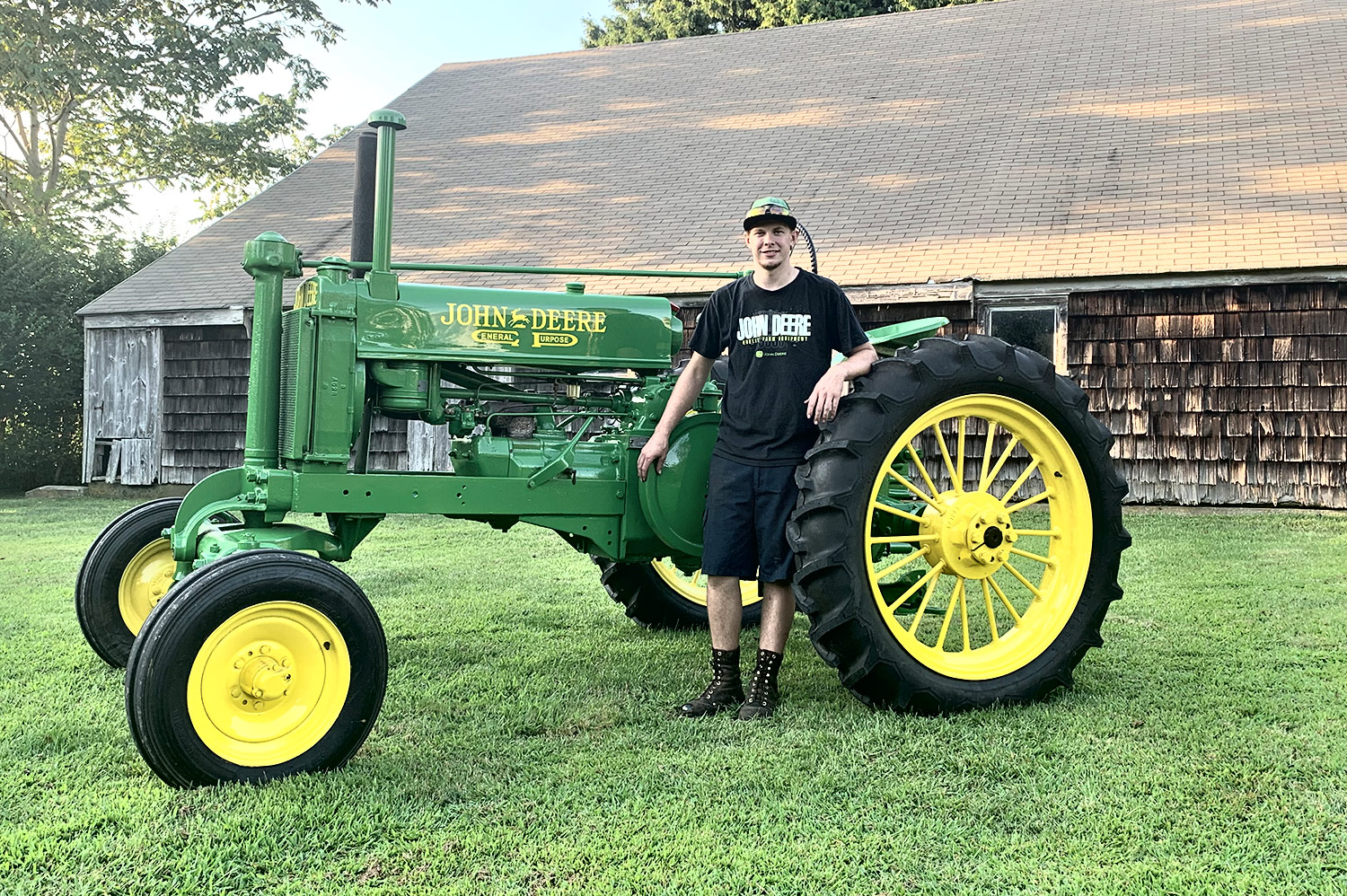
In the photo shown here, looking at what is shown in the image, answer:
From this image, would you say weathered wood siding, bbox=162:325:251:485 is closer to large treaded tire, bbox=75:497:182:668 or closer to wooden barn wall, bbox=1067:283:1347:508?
large treaded tire, bbox=75:497:182:668

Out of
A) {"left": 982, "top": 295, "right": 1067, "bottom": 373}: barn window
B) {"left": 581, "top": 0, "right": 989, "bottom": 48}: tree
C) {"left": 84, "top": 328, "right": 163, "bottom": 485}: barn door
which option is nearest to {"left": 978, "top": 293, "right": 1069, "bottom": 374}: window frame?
{"left": 982, "top": 295, "right": 1067, "bottom": 373}: barn window

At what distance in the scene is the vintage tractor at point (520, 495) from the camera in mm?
2723

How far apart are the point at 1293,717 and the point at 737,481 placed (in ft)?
6.00

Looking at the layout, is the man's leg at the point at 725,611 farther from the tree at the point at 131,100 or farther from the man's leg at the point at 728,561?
the tree at the point at 131,100

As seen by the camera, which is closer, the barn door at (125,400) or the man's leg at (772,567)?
the man's leg at (772,567)

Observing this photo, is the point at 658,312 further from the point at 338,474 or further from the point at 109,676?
the point at 109,676

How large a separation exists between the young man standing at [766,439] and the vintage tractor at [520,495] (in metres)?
0.19

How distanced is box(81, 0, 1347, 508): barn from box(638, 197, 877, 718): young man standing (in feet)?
20.3

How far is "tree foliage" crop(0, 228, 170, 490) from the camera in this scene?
14.1 m

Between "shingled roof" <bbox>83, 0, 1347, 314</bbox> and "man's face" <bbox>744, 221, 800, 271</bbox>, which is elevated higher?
"shingled roof" <bbox>83, 0, 1347, 314</bbox>

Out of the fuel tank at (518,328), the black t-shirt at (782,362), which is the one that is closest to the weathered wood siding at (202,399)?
the fuel tank at (518,328)

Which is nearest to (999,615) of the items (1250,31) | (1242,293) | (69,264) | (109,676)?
(109,676)

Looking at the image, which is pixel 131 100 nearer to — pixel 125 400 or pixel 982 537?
pixel 125 400

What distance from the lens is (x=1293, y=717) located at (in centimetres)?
318
